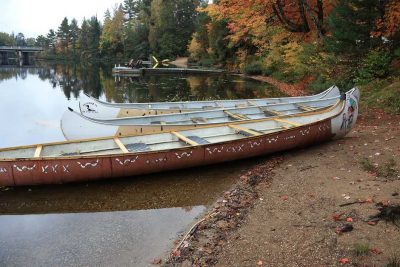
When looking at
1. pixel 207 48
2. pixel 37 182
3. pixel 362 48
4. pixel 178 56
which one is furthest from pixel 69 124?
pixel 178 56

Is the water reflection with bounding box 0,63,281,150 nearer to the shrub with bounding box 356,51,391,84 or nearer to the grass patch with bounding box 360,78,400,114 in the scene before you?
the shrub with bounding box 356,51,391,84

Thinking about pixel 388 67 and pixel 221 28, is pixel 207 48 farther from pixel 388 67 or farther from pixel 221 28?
pixel 388 67

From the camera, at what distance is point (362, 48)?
17203mm

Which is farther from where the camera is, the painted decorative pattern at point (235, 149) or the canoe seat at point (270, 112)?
the canoe seat at point (270, 112)

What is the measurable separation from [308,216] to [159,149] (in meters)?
4.52

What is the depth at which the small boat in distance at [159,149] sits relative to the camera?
8633mm

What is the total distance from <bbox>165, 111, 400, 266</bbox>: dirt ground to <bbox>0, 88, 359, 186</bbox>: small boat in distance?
826 millimetres

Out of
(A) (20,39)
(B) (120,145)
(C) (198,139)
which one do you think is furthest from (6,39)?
(C) (198,139)

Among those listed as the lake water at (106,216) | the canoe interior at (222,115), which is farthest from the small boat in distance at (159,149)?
the canoe interior at (222,115)

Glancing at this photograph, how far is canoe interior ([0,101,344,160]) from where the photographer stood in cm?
946

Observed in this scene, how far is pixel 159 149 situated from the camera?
9.78 metres

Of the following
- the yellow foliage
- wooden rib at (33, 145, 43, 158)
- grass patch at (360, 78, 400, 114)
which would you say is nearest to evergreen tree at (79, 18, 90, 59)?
the yellow foliage

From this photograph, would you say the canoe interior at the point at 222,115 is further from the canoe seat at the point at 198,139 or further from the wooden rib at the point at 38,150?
the wooden rib at the point at 38,150

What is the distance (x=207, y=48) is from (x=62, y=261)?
196 feet
